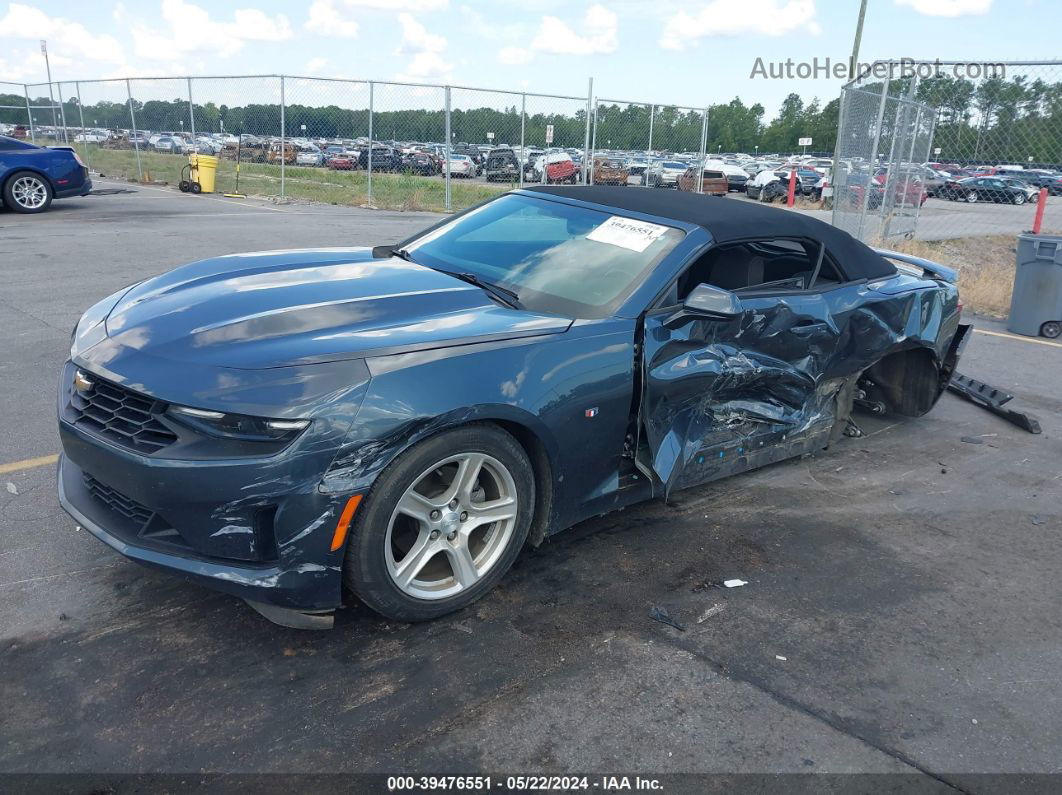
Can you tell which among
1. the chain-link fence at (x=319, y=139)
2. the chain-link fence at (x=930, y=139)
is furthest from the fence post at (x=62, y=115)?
the chain-link fence at (x=930, y=139)

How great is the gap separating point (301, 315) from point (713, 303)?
5.47 ft

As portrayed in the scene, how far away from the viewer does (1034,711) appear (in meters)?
2.84

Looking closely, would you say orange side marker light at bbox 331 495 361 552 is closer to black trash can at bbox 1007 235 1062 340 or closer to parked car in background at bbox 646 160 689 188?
black trash can at bbox 1007 235 1062 340

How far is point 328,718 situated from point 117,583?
1.21 meters

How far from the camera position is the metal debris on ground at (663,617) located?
322 centimetres

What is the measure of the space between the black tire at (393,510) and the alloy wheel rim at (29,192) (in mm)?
13888

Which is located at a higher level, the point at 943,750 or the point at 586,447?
the point at 586,447

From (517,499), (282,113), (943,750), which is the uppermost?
(282,113)

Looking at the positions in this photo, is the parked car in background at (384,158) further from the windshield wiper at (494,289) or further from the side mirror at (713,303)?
the side mirror at (713,303)

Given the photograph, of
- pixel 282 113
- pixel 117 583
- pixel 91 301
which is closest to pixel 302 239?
pixel 91 301

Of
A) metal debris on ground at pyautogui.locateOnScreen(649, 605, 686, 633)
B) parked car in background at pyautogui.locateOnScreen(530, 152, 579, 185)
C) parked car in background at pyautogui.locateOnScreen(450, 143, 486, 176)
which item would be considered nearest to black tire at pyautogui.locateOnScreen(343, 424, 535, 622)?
metal debris on ground at pyautogui.locateOnScreen(649, 605, 686, 633)

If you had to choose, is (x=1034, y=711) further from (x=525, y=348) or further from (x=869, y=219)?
(x=869, y=219)

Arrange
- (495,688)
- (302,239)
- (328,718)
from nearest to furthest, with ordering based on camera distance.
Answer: (328,718) < (495,688) < (302,239)

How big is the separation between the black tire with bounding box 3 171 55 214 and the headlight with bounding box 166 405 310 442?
1361 centimetres
